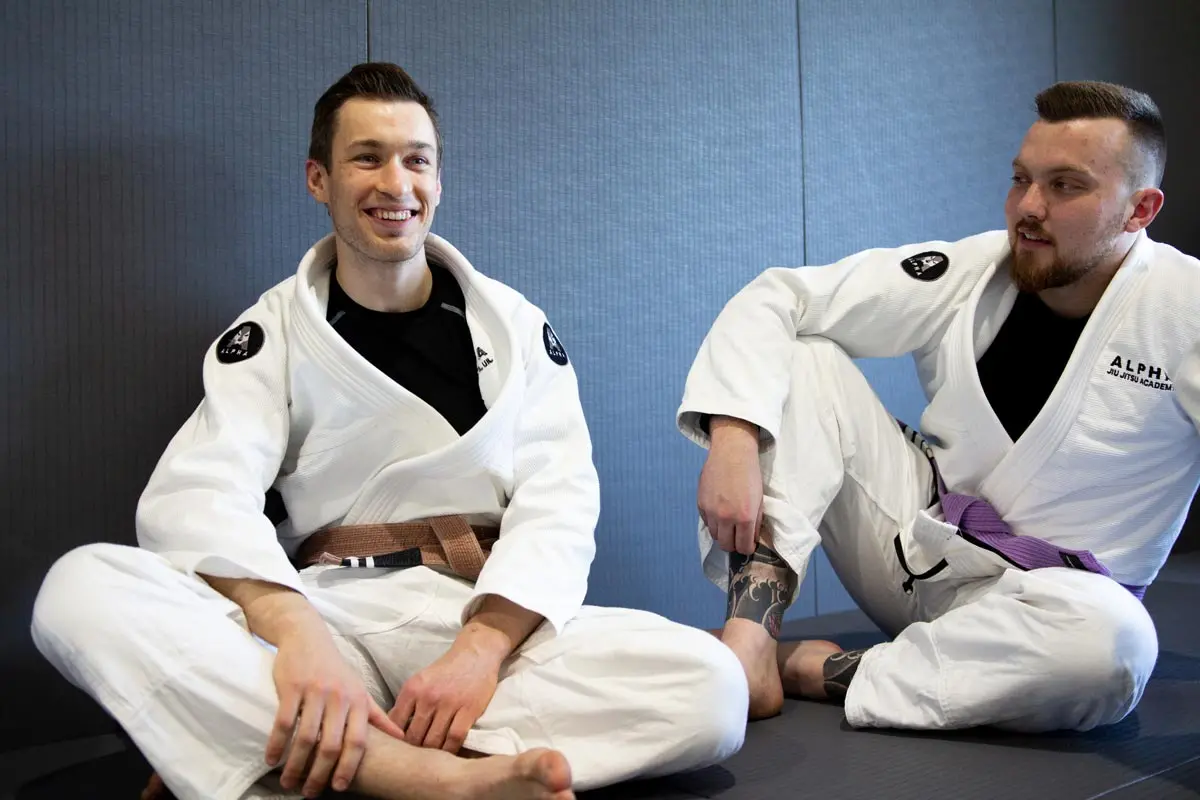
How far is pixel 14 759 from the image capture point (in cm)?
194

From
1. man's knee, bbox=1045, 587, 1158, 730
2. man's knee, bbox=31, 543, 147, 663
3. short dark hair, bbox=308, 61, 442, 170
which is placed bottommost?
man's knee, bbox=1045, 587, 1158, 730

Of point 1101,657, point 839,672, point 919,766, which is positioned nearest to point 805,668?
point 839,672

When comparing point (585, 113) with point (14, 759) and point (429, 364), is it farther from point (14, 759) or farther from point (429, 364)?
point (14, 759)

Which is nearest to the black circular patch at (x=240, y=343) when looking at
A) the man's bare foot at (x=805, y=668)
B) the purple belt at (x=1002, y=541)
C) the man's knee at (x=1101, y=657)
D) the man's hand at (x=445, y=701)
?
the man's hand at (x=445, y=701)

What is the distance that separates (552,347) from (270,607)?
72 cm

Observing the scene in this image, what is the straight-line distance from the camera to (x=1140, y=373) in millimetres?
2025

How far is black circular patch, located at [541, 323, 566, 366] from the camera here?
2059mm

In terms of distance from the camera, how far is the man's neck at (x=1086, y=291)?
2.13 meters

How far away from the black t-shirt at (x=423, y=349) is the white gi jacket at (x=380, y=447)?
1.2 inches

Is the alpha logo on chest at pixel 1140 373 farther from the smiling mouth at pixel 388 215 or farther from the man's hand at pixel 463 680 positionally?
the smiling mouth at pixel 388 215

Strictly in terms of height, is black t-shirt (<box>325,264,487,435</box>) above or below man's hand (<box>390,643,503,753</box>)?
above

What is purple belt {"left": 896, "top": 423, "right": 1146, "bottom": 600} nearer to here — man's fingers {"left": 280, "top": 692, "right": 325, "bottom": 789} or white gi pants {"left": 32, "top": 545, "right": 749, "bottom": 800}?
white gi pants {"left": 32, "top": 545, "right": 749, "bottom": 800}

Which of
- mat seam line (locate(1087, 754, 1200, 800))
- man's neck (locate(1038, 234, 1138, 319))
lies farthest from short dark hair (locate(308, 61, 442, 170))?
mat seam line (locate(1087, 754, 1200, 800))

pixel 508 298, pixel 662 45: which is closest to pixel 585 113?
pixel 662 45
